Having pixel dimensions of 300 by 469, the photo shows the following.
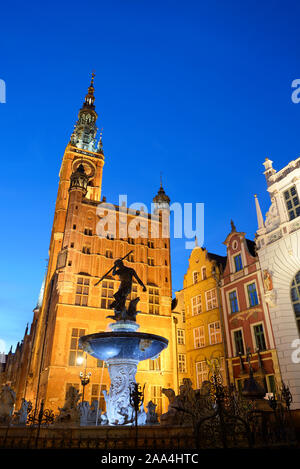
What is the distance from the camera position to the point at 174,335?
31.1m

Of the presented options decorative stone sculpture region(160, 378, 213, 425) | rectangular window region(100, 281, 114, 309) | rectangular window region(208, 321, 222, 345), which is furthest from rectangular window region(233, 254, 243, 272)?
decorative stone sculpture region(160, 378, 213, 425)

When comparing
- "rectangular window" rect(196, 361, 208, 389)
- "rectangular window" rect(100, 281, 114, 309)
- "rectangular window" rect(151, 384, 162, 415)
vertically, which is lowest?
"rectangular window" rect(151, 384, 162, 415)

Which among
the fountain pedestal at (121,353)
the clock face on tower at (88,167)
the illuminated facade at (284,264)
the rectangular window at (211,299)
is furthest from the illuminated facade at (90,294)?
the illuminated facade at (284,264)

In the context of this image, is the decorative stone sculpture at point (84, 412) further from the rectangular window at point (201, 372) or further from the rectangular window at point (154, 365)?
the rectangular window at point (154, 365)

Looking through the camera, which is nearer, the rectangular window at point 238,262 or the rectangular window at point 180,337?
the rectangular window at point 238,262

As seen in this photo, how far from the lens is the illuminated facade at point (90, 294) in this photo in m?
25.9

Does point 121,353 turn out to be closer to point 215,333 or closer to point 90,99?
point 215,333

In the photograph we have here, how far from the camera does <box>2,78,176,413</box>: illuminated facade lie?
25.9 metres

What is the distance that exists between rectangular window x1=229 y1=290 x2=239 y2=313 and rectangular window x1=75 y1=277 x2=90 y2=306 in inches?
486

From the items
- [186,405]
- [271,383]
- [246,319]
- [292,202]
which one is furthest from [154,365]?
[186,405]

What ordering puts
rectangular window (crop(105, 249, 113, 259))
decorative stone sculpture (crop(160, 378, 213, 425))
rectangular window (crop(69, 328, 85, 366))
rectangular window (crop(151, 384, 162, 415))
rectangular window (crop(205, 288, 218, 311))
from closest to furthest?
decorative stone sculpture (crop(160, 378, 213, 425)) < rectangular window (crop(69, 328, 85, 366)) < rectangular window (crop(205, 288, 218, 311)) < rectangular window (crop(151, 384, 162, 415)) < rectangular window (crop(105, 249, 113, 259))

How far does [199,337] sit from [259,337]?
7246 millimetres

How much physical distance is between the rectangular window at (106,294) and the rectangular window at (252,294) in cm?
1255

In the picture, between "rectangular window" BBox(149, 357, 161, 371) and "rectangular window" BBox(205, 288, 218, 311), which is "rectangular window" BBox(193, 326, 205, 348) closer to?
"rectangular window" BBox(205, 288, 218, 311)
